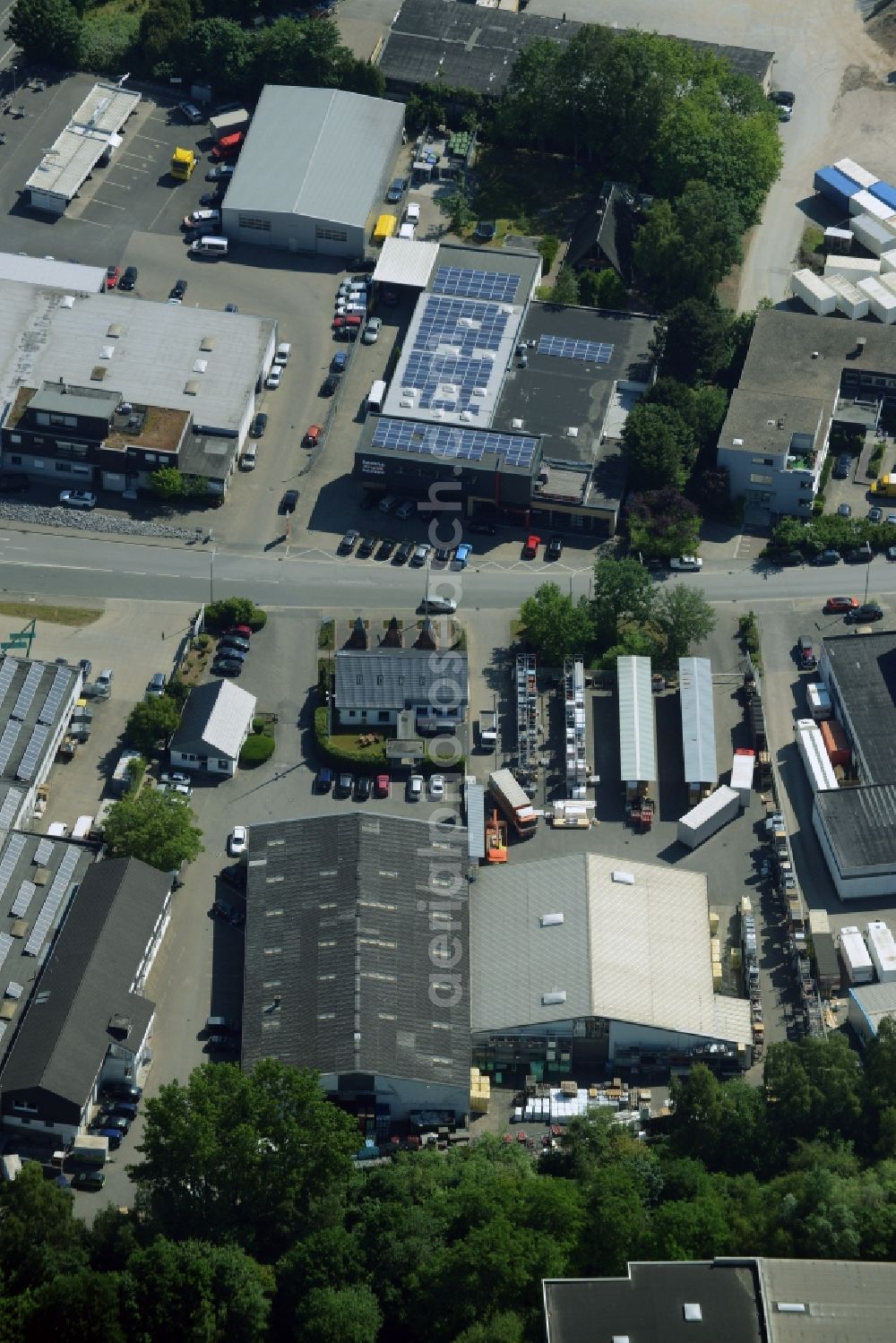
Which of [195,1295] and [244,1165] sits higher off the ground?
[244,1165]

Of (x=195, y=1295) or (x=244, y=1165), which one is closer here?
(x=195, y=1295)

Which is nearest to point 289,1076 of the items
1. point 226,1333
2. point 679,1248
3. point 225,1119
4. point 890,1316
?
point 225,1119

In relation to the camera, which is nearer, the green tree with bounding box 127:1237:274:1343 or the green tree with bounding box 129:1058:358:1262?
the green tree with bounding box 127:1237:274:1343

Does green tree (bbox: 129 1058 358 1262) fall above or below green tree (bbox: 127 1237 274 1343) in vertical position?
above

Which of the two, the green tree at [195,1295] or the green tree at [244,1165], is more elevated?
the green tree at [244,1165]

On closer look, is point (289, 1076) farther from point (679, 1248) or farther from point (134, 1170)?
point (679, 1248)

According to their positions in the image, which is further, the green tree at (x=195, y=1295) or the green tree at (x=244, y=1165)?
the green tree at (x=244, y=1165)
